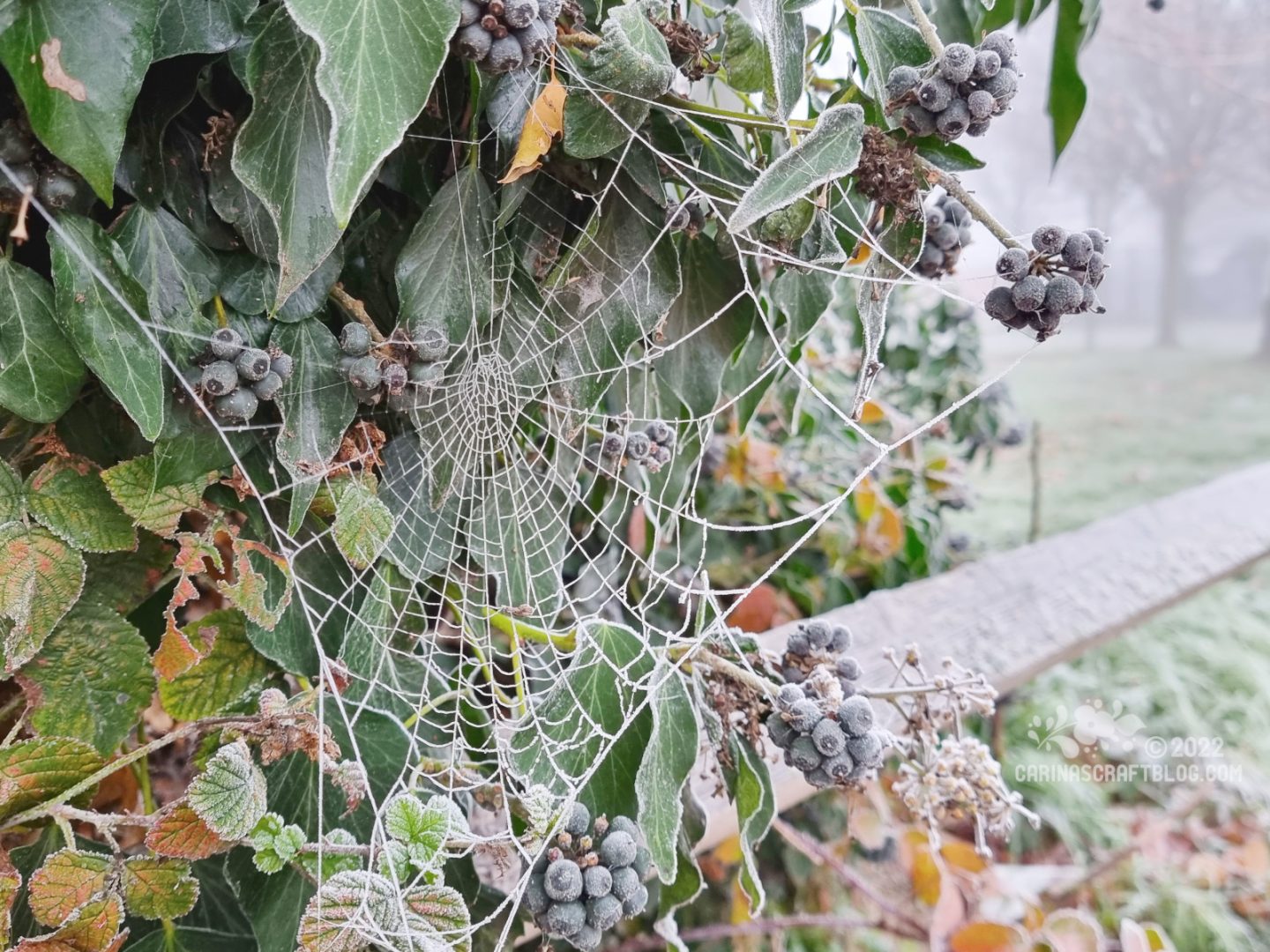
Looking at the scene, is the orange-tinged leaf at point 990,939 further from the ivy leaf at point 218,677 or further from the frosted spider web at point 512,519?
the ivy leaf at point 218,677

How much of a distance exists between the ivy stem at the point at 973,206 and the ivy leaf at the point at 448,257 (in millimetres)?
200

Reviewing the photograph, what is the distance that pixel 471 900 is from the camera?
0.38 meters

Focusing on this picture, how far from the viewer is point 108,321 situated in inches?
11.1

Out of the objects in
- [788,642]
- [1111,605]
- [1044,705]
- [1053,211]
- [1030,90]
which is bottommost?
Result: [1044,705]

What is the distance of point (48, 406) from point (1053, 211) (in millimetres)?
2370

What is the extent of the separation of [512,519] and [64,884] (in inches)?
9.6

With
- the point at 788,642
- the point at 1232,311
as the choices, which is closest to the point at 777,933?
the point at 788,642

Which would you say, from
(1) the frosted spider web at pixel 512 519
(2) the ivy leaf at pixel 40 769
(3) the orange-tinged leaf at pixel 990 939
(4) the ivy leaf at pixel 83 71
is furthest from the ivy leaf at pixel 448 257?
(3) the orange-tinged leaf at pixel 990 939

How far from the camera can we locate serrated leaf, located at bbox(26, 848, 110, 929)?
0.29m

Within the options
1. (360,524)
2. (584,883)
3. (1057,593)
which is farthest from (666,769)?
(1057,593)

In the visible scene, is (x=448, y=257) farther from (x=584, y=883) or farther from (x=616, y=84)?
(x=584, y=883)

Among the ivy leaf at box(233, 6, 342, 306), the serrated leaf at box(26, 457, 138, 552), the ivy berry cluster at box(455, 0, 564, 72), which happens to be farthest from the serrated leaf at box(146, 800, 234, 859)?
the ivy berry cluster at box(455, 0, 564, 72)

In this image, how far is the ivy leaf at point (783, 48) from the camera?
31 cm

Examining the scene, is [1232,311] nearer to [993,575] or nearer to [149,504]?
[993,575]
